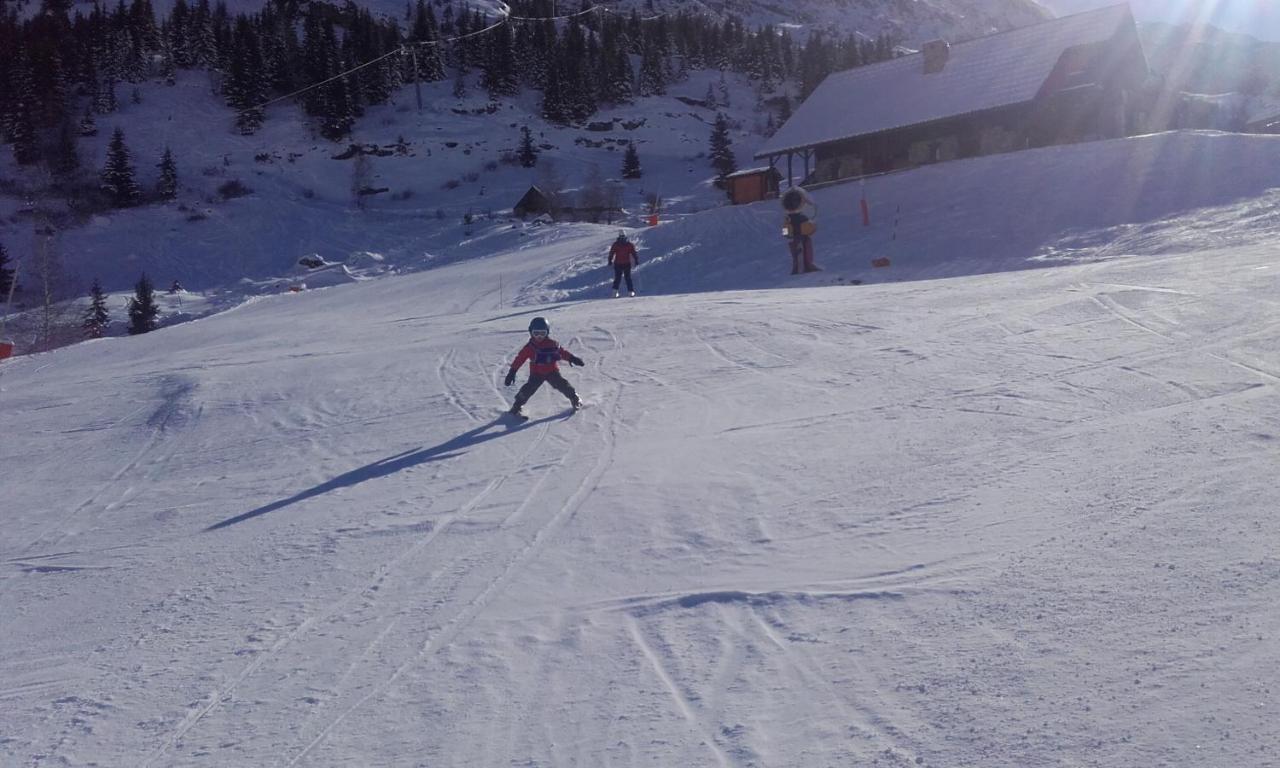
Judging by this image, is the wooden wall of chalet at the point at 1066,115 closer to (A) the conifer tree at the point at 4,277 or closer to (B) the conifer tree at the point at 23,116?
(A) the conifer tree at the point at 4,277

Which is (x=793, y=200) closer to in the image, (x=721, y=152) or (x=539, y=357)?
(x=539, y=357)

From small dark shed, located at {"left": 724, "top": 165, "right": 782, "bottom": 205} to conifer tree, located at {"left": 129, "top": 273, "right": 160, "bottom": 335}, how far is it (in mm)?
23612

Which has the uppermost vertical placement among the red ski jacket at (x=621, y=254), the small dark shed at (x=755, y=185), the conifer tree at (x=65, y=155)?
the conifer tree at (x=65, y=155)

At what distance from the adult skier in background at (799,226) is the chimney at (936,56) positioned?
19.2 meters

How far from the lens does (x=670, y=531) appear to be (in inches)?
258

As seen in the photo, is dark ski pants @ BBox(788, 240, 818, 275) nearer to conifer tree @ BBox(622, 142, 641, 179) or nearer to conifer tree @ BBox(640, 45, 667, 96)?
conifer tree @ BBox(622, 142, 641, 179)

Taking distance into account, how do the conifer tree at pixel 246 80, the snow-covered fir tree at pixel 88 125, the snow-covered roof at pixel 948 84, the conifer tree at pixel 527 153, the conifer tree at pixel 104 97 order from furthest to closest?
the conifer tree at pixel 246 80 < the conifer tree at pixel 104 97 < the conifer tree at pixel 527 153 < the snow-covered fir tree at pixel 88 125 < the snow-covered roof at pixel 948 84

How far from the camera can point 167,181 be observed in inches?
2472

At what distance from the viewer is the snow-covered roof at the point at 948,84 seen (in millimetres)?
34500

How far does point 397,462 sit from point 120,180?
62.3 m

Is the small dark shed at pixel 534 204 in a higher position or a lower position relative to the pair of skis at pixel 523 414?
higher

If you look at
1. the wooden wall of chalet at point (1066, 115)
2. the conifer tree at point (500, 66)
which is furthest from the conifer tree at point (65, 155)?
the wooden wall of chalet at point (1066, 115)

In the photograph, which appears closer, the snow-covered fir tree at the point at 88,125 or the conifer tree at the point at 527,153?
the snow-covered fir tree at the point at 88,125

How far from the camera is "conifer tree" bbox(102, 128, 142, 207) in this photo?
62406mm
